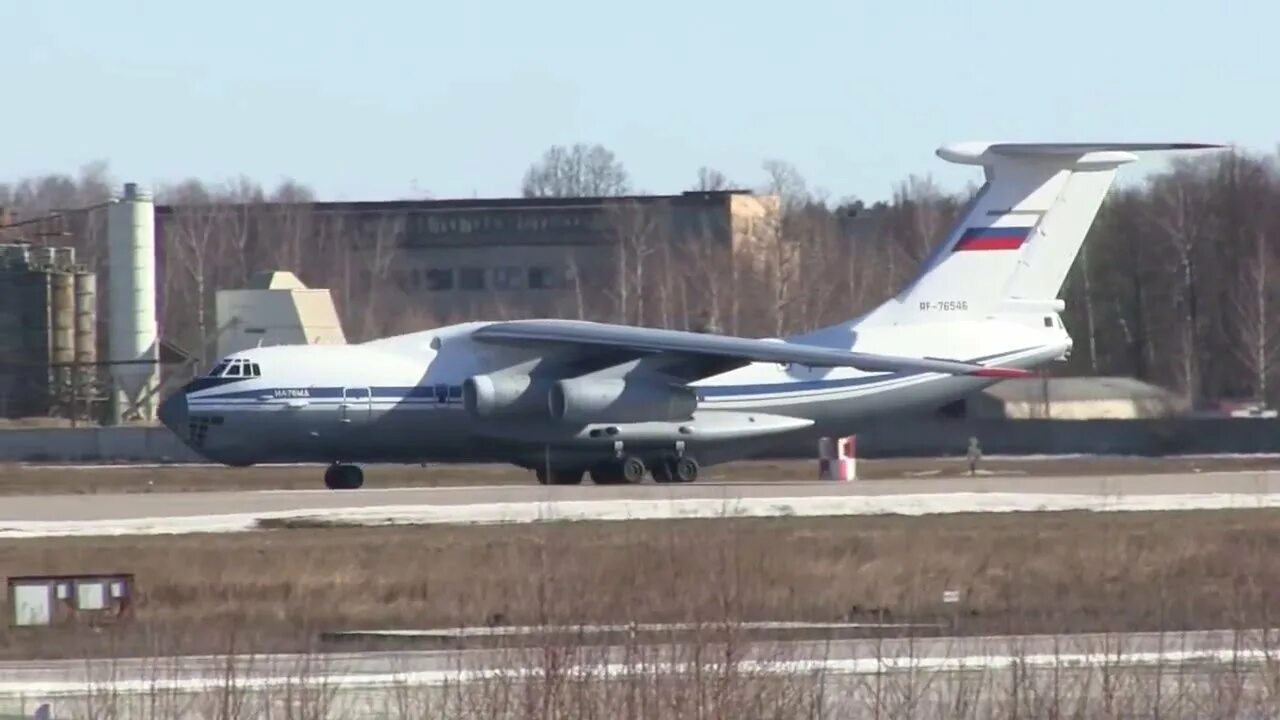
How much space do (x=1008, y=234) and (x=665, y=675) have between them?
88.1 feet

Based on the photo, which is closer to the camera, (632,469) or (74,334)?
(632,469)

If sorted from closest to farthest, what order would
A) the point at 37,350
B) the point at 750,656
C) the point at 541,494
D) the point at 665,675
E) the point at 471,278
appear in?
1. the point at 665,675
2. the point at 750,656
3. the point at 541,494
4. the point at 37,350
5. the point at 471,278

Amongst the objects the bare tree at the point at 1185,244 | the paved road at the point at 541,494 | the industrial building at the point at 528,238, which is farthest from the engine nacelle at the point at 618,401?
the industrial building at the point at 528,238

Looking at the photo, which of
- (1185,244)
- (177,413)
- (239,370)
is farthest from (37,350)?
(1185,244)

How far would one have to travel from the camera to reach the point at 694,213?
8375 centimetres

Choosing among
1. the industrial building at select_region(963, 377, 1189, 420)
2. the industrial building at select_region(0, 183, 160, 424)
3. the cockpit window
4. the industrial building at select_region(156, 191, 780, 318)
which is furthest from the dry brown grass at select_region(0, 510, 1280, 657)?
the industrial building at select_region(156, 191, 780, 318)

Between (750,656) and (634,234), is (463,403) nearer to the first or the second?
(750,656)

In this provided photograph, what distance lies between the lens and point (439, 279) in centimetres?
8644

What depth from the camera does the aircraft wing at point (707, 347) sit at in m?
33.5

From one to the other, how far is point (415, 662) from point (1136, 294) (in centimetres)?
5216

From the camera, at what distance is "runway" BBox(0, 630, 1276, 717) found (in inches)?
409

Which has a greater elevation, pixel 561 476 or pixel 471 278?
pixel 471 278

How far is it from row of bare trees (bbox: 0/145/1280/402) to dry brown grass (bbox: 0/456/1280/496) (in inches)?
549

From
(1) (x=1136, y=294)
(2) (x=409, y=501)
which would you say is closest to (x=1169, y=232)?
(1) (x=1136, y=294)
